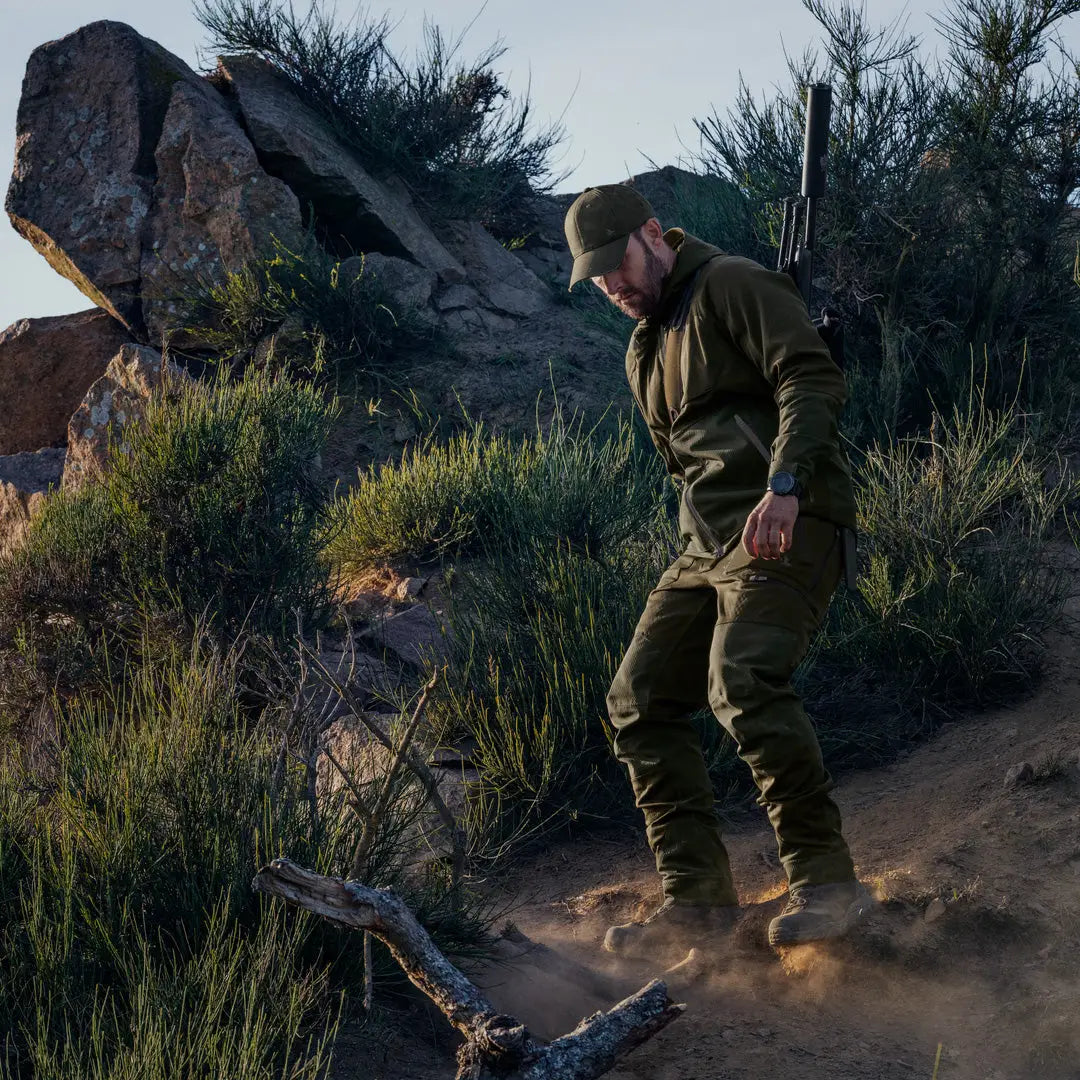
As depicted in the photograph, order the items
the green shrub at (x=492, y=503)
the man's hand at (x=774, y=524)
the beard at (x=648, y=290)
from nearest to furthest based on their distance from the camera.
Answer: the man's hand at (x=774, y=524), the beard at (x=648, y=290), the green shrub at (x=492, y=503)

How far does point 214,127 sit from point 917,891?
29.8 feet

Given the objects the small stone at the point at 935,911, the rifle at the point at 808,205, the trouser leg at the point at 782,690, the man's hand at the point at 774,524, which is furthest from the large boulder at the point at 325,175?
the small stone at the point at 935,911

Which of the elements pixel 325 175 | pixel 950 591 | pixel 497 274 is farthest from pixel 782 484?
pixel 497 274

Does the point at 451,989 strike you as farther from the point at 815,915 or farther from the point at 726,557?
the point at 726,557

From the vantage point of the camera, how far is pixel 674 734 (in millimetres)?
3469

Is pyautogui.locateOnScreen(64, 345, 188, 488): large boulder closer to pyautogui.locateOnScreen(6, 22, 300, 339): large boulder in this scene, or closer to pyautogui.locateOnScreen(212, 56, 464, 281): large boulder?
pyautogui.locateOnScreen(6, 22, 300, 339): large boulder

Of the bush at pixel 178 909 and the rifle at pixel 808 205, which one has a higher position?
the rifle at pixel 808 205

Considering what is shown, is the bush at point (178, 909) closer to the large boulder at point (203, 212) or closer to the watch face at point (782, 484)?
the watch face at point (782, 484)

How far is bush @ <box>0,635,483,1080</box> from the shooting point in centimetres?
251

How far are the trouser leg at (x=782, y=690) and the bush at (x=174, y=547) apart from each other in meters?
3.62

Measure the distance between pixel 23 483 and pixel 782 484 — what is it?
7441 mm

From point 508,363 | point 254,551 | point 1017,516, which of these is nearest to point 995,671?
point 1017,516

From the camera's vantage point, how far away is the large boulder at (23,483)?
8422mm

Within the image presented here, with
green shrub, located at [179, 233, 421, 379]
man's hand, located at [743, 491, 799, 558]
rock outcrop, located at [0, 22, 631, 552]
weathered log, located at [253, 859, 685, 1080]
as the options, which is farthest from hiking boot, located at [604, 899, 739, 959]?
green shrub, located at [179, 233, 421, 379]
